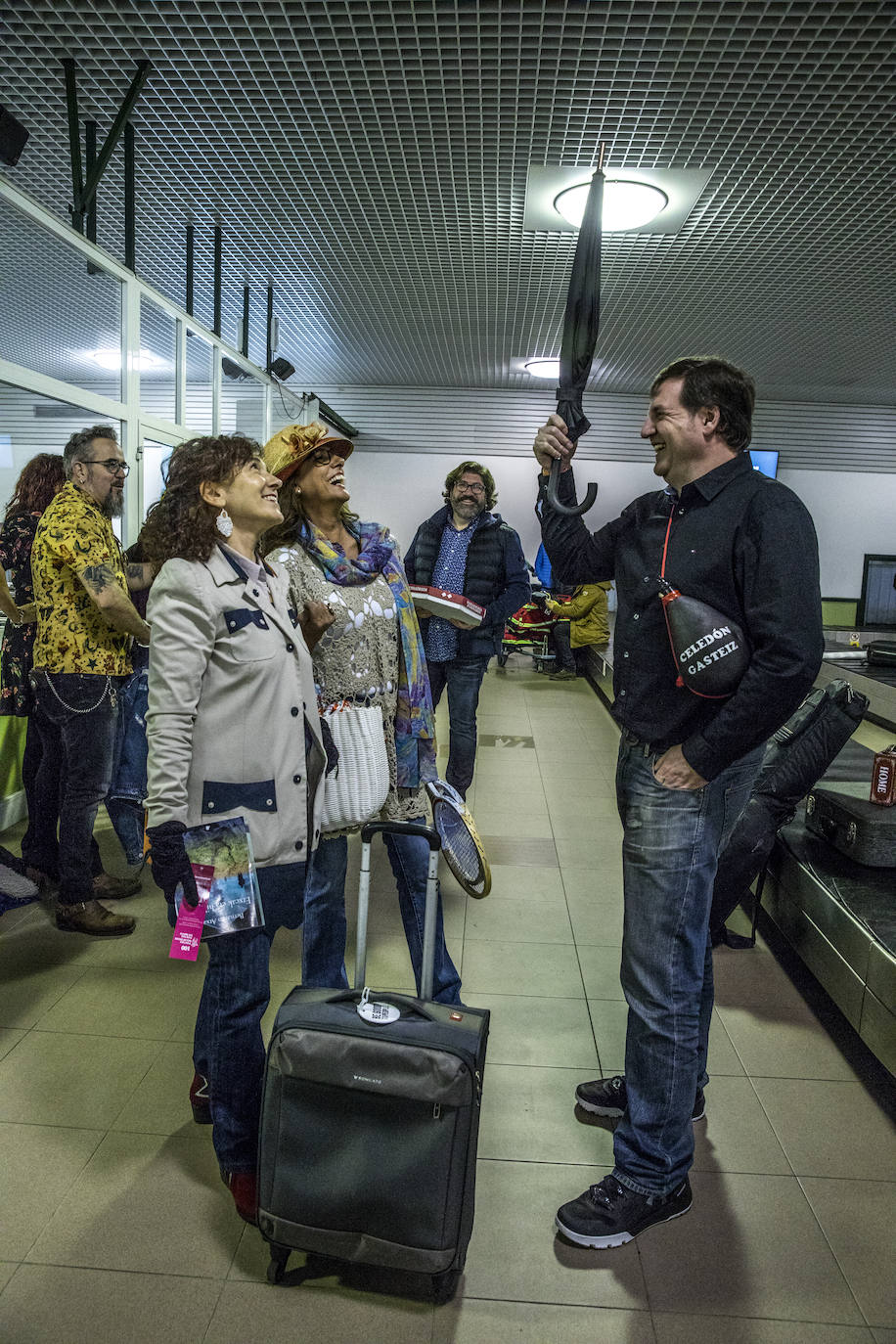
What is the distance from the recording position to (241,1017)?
176 centimetres

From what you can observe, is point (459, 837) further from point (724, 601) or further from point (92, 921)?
point (92, 921)

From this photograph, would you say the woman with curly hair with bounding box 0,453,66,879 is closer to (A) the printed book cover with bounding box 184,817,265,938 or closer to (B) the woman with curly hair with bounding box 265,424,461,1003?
(B) the woman with curly hair with bounding box 265,424,461,1003

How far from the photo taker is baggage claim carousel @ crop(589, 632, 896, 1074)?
238 centimetres

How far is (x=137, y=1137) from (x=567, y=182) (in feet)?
15.3

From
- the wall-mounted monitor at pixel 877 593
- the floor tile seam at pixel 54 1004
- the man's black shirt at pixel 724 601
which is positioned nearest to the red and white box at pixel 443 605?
the man's black shirt at pixel 724 601

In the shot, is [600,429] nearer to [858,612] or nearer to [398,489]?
[398,489]

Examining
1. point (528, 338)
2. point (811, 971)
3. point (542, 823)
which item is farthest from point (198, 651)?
point (528, 338)

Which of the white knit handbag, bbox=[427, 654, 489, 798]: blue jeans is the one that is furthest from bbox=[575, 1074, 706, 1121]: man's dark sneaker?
bbox=[427, 654, 489, 798]: blue jeans

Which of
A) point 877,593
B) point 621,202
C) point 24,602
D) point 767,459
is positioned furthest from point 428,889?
point 877,593

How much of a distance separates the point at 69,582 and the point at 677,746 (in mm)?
2239

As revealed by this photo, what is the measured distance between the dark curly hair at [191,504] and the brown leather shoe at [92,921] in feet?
5.91

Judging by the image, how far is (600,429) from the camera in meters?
11.7

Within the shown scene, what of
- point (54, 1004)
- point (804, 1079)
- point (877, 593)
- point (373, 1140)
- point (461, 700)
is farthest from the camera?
point (877, 593)

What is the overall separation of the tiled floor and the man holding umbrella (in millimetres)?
153
